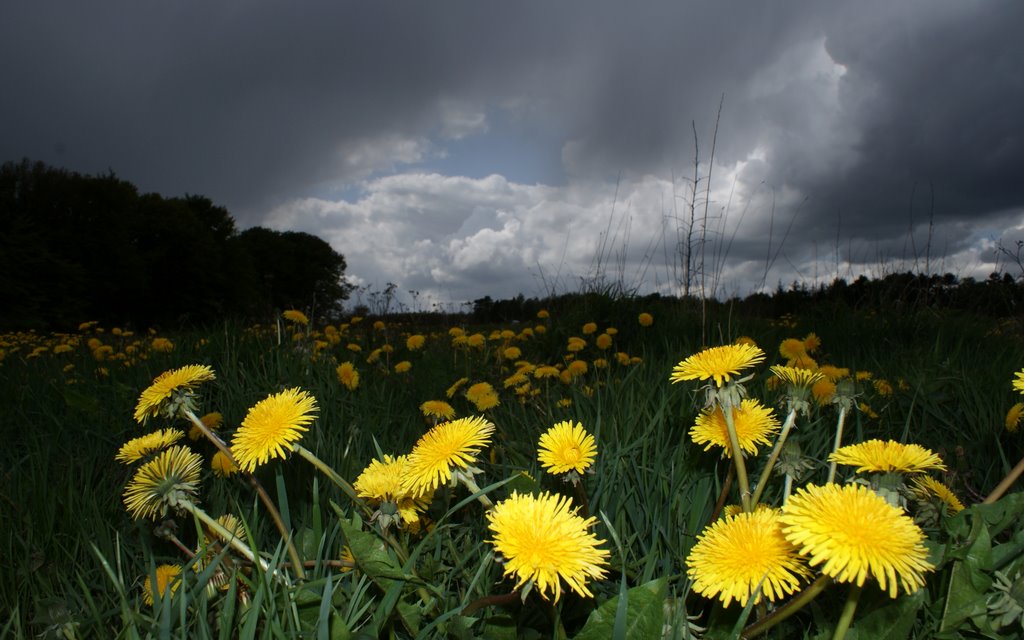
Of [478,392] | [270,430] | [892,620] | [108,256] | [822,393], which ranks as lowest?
[892,620]

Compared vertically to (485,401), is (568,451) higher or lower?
higher

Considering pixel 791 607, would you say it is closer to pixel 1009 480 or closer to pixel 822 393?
pixel 1009 480

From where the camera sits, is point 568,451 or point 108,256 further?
point 108,256

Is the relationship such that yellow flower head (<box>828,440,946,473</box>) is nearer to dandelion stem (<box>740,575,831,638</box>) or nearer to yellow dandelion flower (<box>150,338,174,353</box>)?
dandelion stem (<box>740,575,831,638</box>)

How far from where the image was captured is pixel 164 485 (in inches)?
42.7

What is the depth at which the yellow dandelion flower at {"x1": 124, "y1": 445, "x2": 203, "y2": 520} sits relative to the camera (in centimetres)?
109

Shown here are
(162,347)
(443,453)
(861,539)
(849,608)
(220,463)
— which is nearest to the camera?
(861,539)

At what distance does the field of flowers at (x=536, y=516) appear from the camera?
0.84 m

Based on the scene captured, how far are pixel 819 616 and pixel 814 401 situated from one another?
1204 millimetres

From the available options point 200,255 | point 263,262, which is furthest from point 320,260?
point 200,255

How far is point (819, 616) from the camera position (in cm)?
96

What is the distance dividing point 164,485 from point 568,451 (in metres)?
0.77

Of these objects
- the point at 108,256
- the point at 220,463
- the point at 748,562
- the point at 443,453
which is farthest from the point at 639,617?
the point at 108,256

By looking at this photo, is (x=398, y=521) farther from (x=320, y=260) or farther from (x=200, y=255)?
(x=320, y=260)
